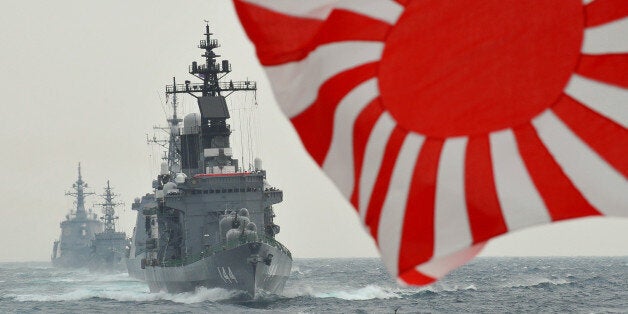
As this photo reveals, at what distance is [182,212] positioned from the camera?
62.2 metres

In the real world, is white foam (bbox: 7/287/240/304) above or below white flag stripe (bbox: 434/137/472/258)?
above

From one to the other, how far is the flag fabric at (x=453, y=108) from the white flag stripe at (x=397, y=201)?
1cm

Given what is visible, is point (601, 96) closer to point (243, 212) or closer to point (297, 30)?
point (297, 30)

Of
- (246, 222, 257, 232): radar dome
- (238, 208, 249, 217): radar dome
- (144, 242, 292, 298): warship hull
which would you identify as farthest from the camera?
(238, 208, 249, 217): radar dome

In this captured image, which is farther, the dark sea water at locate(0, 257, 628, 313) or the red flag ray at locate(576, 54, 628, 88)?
the dark sea water at locate(0, 257, 628, 313)

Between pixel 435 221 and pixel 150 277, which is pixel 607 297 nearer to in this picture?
pixel 150 277

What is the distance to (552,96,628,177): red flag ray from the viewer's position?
24.7 feet

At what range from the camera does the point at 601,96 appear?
7.66 metres

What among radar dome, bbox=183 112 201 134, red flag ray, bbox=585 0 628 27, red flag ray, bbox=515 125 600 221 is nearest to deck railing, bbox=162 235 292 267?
radar dome, bbox=183 112 201 134

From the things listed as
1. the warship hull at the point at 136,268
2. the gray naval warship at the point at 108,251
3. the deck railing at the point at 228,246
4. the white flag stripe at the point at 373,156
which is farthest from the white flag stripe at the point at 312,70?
the gray naval warship at the point at 108,251

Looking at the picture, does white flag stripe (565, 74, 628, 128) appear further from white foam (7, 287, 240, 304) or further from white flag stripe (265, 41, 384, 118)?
white foam (7, 287, 240, 304)

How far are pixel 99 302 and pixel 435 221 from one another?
5785 centimetres

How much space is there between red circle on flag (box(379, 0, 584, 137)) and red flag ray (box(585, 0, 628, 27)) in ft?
0.32

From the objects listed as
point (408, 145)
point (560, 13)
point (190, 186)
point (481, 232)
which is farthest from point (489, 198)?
point (190, 186)
